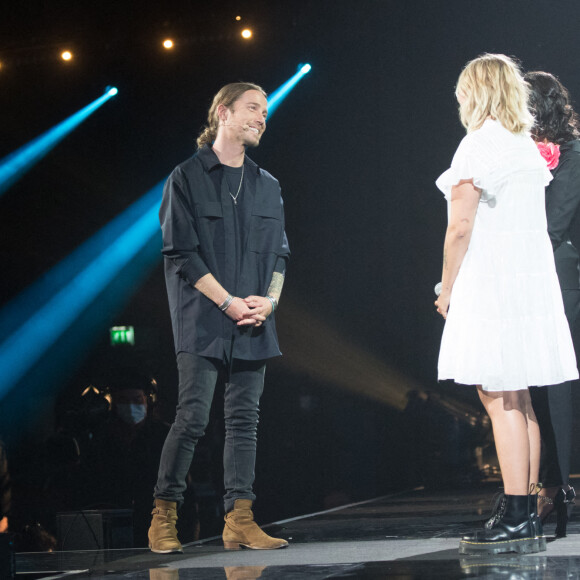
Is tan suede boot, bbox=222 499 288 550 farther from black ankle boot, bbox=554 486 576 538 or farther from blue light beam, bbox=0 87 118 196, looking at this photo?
blue light beam, bbox=0 87 118 196

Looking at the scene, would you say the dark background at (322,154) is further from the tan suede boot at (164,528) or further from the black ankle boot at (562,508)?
the black ankle boot at (562,508)

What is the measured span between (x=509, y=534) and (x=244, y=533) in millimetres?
813

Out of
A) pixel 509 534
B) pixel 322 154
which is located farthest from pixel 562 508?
pixel 322 154

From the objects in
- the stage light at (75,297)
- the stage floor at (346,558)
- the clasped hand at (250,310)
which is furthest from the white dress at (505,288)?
the stage light at (75,297)

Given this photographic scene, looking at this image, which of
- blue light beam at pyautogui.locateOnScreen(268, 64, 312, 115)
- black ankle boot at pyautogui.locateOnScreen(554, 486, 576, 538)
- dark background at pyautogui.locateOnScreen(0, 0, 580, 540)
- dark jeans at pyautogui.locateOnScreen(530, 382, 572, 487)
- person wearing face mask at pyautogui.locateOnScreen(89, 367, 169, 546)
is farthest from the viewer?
blue light beam at pyautogui.locateOnScreen(268, 64, 312, 115)

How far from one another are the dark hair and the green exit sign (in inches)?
318

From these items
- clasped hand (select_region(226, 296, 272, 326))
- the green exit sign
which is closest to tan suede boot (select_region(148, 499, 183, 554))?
clasped hand (select_region(226, 296, 272, 326))

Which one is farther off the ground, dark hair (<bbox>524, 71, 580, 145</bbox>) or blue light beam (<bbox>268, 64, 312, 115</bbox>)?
blue light beam (<bbox>268, 64, 312, 115</bbox>)

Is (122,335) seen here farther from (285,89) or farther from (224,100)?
(224,100)

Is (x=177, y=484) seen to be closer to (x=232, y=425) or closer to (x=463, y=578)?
(x=232, y=425)

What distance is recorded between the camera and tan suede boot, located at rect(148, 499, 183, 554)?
2.40m

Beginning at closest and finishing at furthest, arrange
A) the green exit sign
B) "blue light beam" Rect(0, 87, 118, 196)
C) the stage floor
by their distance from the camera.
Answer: the stage floor, "blue light beam" Rect(0, 87, 118, 196), the green exit sign

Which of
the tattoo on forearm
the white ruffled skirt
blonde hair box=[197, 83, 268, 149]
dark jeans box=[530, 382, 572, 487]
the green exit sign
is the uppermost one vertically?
the green exit sign

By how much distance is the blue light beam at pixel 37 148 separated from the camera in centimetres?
812
